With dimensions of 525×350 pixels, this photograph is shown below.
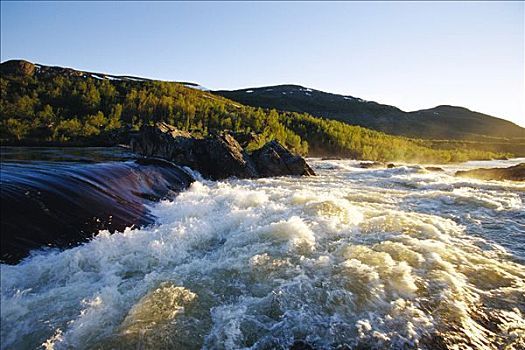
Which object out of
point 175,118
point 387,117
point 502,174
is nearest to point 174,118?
point 175,118

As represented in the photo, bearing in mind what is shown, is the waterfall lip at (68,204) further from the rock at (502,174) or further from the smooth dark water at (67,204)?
the rock at (502,174)

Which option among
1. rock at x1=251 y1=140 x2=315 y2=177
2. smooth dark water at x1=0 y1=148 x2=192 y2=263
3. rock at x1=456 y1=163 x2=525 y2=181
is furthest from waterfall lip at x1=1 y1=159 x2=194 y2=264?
rock at x1=456 y1=163 x2=525 y2=181

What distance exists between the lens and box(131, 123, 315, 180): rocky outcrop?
66.2 feet

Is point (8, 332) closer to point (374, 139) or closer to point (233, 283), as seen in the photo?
point (233, 283)

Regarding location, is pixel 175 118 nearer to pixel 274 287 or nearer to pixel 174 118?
pixel 174 118

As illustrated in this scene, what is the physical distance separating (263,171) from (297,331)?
675 inches

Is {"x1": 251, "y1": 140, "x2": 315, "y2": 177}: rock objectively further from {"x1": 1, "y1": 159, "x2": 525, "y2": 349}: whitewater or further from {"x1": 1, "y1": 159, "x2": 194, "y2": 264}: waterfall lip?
{"x1": 1, "y1": 159, "x2": 525, "y2": 349}: whitewater

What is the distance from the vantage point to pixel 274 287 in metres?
5.69

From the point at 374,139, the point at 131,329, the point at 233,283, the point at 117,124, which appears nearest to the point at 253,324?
the point at 233,283

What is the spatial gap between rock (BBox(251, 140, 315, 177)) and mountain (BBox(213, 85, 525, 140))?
95.9 meters

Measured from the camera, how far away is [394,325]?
4758 mm

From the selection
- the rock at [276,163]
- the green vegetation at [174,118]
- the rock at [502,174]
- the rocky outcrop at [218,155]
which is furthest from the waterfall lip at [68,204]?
the green vegetation at [174,118]

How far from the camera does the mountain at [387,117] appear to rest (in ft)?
387

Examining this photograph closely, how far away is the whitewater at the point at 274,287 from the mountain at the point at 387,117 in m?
111
